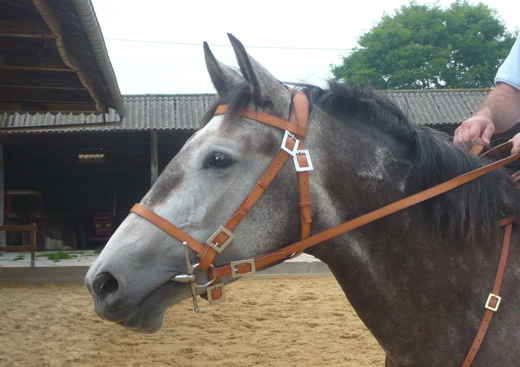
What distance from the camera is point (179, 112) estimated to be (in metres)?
13.5

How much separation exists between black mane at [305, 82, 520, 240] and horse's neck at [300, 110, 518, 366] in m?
0.06

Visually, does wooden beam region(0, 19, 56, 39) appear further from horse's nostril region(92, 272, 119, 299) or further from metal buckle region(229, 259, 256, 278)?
metal buckle region(229, 259, 256, 278)

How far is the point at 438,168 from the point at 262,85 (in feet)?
2.24

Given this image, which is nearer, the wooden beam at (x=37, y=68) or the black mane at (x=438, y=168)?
the black mane at (x=438, y=168)

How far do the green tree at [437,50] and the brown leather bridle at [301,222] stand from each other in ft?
103

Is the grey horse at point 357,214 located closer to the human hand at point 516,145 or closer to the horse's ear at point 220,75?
the horse's ear at point 220,75

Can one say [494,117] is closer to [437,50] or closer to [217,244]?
[217,244]

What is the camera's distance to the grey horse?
5.33 ft

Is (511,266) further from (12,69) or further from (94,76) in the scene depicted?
(12,69)

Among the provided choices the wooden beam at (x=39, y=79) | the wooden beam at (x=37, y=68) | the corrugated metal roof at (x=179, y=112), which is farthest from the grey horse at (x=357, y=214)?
the corrugated metal roof at (x=179, y=112)

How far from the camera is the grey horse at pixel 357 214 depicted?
1626mm

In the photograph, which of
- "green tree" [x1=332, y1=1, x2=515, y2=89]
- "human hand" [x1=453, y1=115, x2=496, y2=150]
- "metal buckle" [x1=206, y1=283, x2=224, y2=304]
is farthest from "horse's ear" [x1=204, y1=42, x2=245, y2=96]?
"green tree" [x1=332, y1=1, x2=515, y2=89]

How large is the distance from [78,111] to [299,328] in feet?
14.3

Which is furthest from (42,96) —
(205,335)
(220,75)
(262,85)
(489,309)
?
(489,309)
